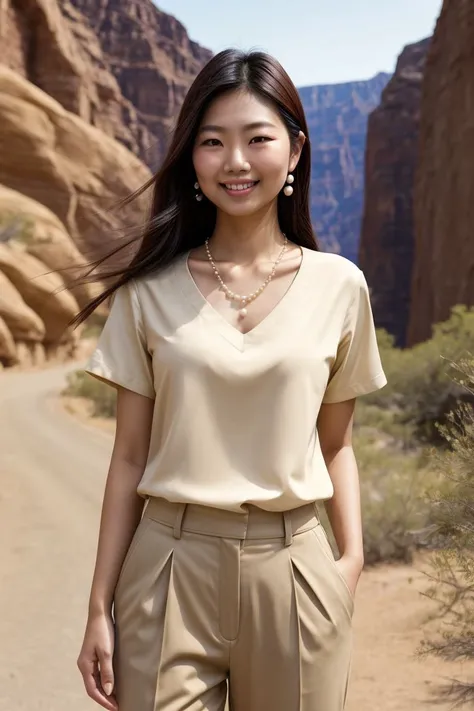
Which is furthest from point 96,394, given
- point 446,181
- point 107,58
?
point 107,58

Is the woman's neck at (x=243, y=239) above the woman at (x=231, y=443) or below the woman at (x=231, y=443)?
above

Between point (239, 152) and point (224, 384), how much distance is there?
539 millimetres

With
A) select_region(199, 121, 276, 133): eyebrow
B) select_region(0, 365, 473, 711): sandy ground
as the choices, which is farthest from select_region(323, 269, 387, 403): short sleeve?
select_region(0, 365, 473, 711): sandy ground

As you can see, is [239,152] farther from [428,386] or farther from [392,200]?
[392,200]

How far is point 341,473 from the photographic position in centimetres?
209

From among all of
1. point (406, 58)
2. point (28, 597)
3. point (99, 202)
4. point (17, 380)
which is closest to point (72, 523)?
point (28, 597)

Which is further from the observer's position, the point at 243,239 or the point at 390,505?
the point at 390,505

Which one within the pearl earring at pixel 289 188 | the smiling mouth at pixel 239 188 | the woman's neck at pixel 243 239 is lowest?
the woman's neck at pixel 243 239

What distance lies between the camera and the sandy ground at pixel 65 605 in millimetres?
4785

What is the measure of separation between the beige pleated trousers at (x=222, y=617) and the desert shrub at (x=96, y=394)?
1507cm

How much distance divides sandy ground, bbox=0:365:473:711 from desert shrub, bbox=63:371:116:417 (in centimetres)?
595

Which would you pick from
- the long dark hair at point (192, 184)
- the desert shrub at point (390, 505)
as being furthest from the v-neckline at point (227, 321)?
the desert shrub at point (390, 505)

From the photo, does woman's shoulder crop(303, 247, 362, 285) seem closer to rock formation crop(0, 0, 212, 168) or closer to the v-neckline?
the v-neckline

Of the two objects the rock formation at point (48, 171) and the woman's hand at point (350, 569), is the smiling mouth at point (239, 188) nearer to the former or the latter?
the woman's hand at point (350, 569)
